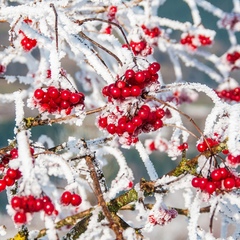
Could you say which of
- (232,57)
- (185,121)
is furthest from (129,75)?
(185,121)

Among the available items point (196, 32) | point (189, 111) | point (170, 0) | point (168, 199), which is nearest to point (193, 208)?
point (196, 32)

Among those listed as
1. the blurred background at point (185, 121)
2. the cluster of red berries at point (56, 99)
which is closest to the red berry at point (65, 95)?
the cluster of red berries at point (56, 99)

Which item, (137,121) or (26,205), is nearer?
(26,205)

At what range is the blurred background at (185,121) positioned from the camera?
8000mm

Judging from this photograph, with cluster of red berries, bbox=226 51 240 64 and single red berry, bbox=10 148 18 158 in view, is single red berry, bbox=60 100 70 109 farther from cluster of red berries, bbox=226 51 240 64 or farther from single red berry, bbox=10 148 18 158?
cluster of red berries, bbox=226 51 240 64

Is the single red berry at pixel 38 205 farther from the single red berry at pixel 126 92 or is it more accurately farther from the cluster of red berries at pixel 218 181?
the cluster of red berries at pixel 218 181

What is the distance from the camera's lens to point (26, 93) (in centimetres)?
295

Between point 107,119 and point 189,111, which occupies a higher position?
point 189,111

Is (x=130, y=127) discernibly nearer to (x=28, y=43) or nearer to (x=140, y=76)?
(x=140, y=76)

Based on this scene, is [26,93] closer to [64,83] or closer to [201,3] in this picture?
[64,83]

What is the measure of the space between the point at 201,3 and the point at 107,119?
272 centimetres

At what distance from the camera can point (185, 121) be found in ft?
25.6

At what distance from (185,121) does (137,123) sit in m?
6.48

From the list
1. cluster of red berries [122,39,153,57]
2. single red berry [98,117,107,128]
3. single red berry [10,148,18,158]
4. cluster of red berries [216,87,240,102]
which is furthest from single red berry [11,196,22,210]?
cluster of red berries [216,87,240,102]
